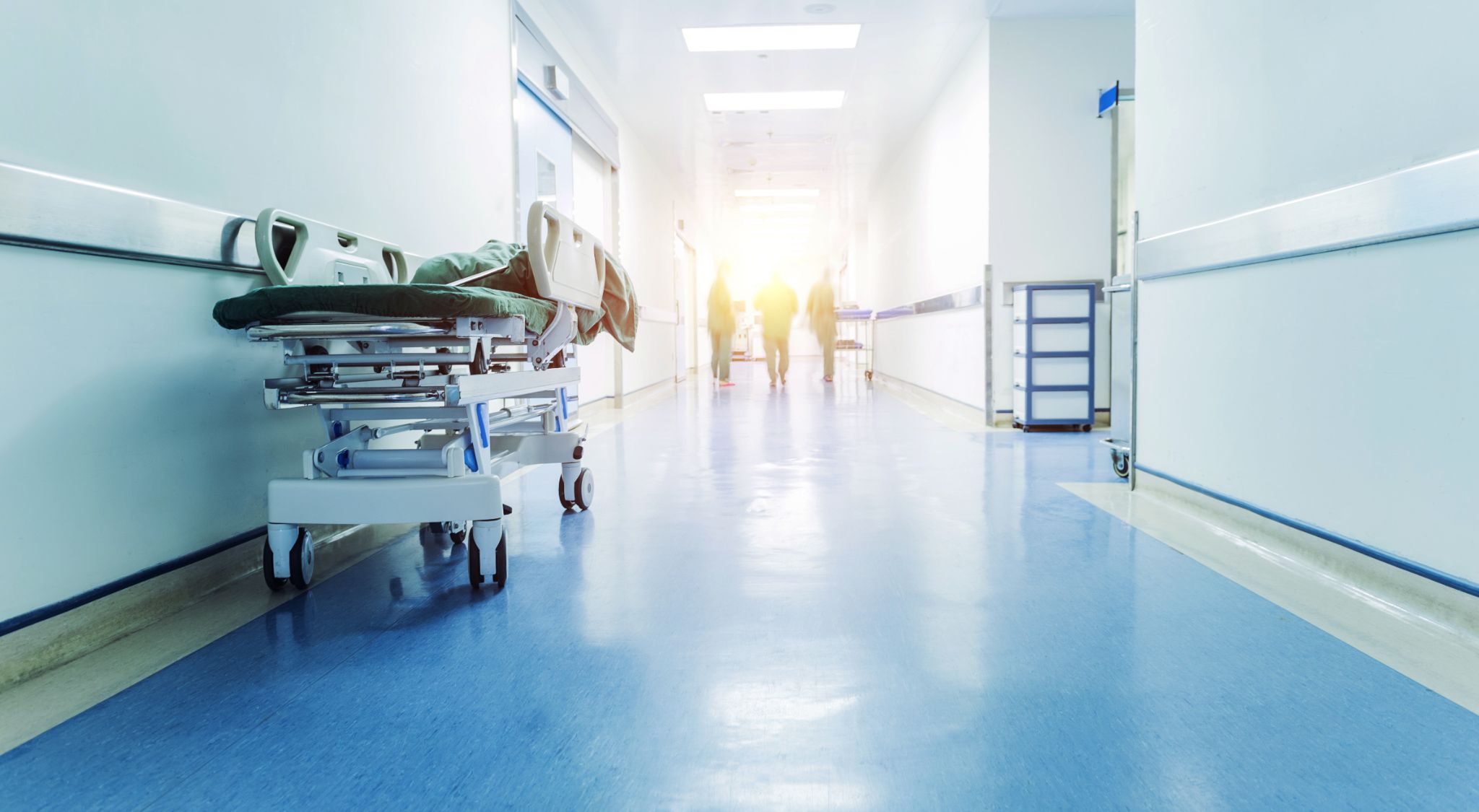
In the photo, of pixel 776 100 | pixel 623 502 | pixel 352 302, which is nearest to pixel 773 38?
pixel 776 100

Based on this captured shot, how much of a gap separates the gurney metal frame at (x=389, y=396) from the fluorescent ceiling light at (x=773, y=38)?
3.79 m

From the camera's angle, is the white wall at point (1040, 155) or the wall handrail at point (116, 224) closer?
the wall handrail at point (116, 224)

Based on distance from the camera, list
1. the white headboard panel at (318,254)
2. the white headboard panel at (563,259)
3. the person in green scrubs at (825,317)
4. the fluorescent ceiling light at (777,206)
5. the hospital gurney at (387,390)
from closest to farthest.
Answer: the hospital gurney at (387,390) → the white headboard panel at (318,254) → the white headboard panel at (563,259) → the person in green scrubs at (825,317) → the fluorescent ceiling light at (777,206)

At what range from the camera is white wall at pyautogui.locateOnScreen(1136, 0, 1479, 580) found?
1.62 m

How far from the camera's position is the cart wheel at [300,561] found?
6.48ft

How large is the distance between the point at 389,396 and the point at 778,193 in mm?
10817

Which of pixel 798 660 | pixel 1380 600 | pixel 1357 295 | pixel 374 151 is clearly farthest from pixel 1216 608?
pixel 374 151

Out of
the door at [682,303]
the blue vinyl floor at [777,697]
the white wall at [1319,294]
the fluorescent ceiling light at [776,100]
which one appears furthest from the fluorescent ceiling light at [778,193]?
the blue vinyl floor at [777,697]

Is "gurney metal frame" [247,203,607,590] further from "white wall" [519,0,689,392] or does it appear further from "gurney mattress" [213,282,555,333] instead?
"white wall" [519,0,689,392]

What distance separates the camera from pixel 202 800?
1.08 metres

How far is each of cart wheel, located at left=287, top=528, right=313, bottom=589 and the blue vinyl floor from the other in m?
0.04

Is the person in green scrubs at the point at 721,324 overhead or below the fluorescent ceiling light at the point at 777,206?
below

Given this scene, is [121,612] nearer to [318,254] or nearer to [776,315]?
[318,254]

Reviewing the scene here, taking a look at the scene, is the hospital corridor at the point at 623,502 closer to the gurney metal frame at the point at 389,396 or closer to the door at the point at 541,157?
the gurney metal frame at the point at 389,396
